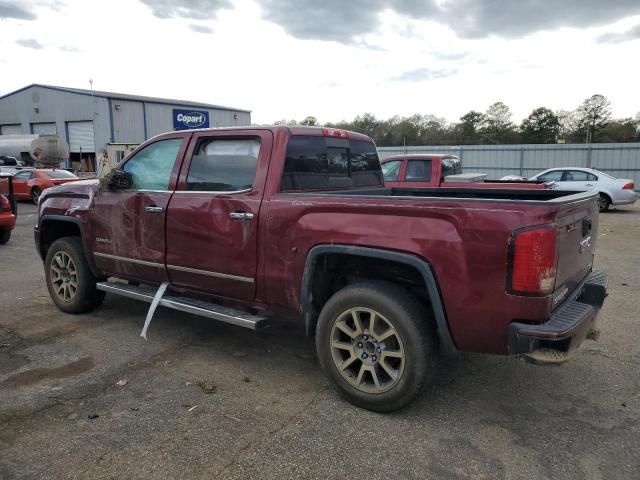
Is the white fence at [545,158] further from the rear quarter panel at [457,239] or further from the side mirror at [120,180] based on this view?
the rear quarter panel at [457,239]

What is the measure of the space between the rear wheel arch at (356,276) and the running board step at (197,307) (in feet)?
1.50

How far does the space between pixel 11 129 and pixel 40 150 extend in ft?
55.6

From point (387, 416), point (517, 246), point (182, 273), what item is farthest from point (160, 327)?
point (517, 246)

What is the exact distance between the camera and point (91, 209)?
196 inches

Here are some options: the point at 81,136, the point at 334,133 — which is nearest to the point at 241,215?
the point at 334,133

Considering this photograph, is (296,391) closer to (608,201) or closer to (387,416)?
(387,416)

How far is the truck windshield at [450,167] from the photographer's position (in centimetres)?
1085

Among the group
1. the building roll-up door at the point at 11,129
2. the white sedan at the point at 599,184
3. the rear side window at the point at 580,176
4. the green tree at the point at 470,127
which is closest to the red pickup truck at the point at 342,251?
the white sedan at the point at 599,184

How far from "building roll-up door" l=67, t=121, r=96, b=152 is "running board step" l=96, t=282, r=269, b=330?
36.6m

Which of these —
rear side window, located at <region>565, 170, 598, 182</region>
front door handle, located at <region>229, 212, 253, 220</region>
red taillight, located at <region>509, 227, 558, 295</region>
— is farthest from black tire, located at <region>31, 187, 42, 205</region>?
red taillight, located at <region>509, 227, 558, 295</region>

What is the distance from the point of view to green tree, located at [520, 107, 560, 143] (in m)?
54.1

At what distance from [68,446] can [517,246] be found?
9.27 ft

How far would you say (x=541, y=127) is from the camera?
55.1m

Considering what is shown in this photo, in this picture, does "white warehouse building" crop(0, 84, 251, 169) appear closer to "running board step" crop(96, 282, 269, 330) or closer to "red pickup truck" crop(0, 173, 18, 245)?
"red pickup truck" crop(0, 173, 18, 245)
